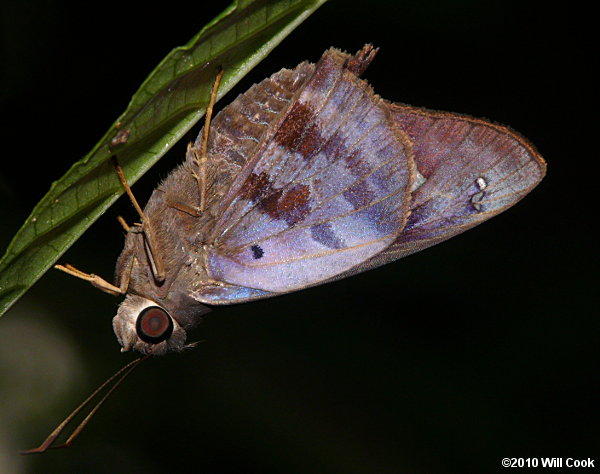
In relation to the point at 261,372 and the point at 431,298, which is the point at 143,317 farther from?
the point at 431,298

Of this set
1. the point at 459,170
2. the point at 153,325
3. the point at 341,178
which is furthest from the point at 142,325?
the point at 459,170

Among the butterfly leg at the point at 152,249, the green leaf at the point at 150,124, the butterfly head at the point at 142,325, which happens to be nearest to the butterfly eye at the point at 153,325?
the butterfly head at the point at 142,325

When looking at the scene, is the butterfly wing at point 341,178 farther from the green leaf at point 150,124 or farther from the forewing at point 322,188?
the green leaf at point 150,124

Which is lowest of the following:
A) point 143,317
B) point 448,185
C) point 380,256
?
point 143,317

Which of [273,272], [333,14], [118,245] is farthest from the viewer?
[118,245]

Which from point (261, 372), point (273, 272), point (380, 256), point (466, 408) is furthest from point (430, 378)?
point (273, 272)

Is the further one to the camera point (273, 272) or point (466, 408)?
point (466, 408)

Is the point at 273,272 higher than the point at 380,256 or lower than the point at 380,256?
lower

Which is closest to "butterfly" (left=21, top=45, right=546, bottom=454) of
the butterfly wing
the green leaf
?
the butterfly wing
